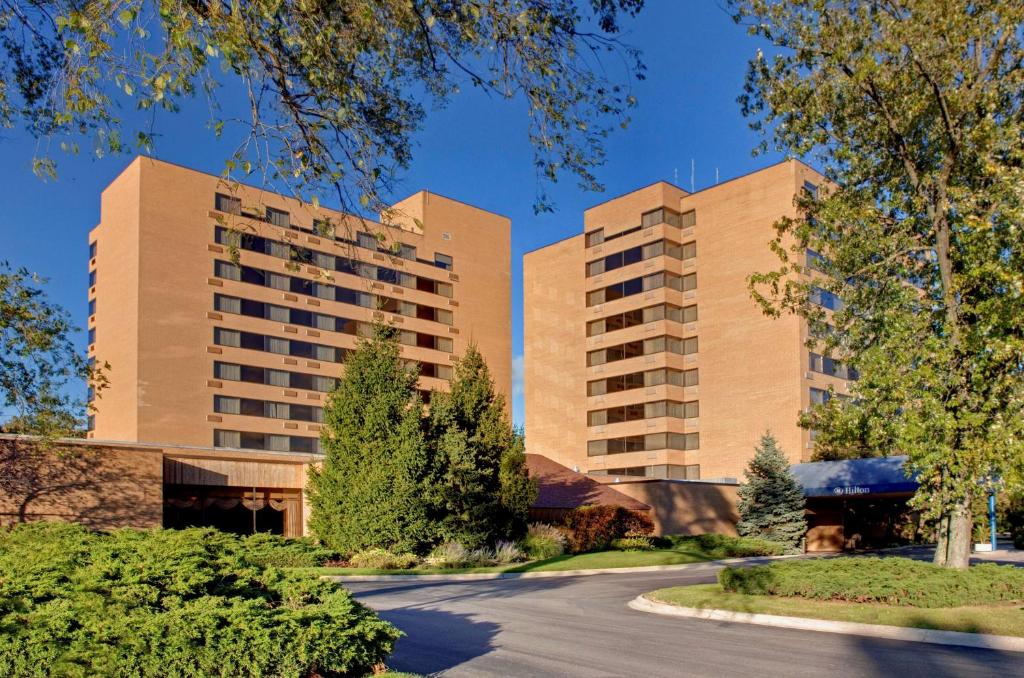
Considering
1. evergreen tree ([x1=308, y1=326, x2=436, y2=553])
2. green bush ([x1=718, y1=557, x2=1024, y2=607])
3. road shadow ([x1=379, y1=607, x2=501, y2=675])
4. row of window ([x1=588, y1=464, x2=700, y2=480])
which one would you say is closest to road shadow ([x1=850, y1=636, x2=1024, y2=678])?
green bush ([x1=718, y1=557, x2=1024, y2=607])

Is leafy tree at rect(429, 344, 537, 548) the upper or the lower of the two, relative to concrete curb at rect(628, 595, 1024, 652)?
upper

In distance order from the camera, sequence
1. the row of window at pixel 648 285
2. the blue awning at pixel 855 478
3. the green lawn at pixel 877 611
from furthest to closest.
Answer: the row of window at pixel 648 285, the blue awning at pixel 855 478, the green lawn at pixel 877 611

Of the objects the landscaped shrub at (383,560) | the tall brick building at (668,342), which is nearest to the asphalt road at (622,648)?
the landscaped shrub at (383,560)

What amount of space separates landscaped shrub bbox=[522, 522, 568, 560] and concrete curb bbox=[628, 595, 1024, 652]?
50.2 ft

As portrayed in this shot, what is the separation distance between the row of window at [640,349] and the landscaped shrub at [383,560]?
39.1 metres

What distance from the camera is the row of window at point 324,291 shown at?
6275cm

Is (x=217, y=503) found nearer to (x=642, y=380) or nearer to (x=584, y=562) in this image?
(x=584, y=562)

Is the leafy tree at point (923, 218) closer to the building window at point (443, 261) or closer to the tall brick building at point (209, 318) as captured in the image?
the tall brick building at point (209, 318)

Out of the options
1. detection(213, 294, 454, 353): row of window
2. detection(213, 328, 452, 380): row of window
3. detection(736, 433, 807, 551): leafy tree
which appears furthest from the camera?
detection(213, 294, 454, 353): row of window

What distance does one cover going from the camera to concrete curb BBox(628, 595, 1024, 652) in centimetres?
1279

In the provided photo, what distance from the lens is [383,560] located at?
92.1 ft

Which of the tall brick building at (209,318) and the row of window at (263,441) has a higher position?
the tall brick building at (209,318)

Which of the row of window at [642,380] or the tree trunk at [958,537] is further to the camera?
the row of window at [642,380]

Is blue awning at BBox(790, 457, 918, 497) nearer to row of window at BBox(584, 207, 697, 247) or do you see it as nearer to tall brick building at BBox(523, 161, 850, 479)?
tall brick building at BBox(523, 161, 850, 479)
